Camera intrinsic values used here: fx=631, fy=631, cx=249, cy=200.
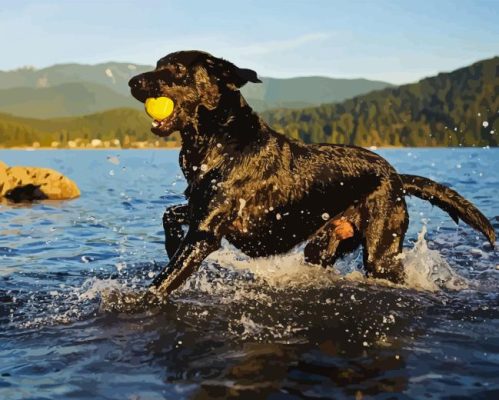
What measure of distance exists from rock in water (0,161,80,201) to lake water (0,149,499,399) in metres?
13.4

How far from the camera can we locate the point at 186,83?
555cm

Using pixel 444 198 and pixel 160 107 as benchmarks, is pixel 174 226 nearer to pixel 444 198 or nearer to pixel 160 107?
pixel 160 107

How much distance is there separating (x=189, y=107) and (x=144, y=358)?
223 centimetres

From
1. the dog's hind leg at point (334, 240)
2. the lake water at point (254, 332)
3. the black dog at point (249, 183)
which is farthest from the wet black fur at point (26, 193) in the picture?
the dog's hind leg at point (334, 240)

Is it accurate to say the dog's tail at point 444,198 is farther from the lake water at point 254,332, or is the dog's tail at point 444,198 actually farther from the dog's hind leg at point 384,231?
the lake water at point 254,332

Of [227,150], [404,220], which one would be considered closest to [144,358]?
[227,150]

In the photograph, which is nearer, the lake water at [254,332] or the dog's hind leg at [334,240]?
the lake water at [254,332]

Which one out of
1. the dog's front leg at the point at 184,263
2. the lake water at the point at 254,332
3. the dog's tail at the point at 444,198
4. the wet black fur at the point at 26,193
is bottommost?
the wet black fur at the point at 26,193

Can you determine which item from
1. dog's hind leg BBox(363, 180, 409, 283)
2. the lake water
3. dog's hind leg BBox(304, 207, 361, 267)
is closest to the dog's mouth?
the lake water

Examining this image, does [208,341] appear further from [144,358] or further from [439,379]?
[439,379]

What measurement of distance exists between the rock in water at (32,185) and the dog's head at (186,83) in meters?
17.2

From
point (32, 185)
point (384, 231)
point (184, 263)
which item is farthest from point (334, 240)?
point (32, 185)

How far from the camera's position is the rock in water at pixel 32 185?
70.3 feet

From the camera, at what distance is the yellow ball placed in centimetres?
552
